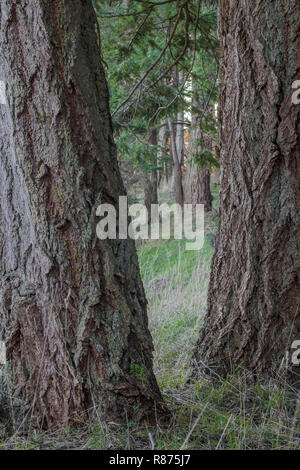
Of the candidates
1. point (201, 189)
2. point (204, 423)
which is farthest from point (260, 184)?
point (201, 189)

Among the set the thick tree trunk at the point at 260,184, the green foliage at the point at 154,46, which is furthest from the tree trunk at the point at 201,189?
the thick tree trunk at the point at 260,184

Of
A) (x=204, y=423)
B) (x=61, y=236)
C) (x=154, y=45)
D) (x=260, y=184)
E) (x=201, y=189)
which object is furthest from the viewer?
(x=201, y=189)

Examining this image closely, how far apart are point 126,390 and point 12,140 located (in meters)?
1.32

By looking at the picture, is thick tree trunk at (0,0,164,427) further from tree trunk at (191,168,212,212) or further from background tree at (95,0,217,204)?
tree trunk at (191,168,212,212)

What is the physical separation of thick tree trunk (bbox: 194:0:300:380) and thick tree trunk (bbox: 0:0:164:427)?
806 millimetres

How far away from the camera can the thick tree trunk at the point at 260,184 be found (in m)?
2.41

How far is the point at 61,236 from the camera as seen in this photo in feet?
6.54

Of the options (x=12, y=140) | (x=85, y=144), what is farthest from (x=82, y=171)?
(x=12, y=140)

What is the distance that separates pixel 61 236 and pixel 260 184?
123cm

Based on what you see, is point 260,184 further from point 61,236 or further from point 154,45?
point 154,45

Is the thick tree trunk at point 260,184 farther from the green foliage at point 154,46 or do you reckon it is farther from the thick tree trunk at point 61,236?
the green foliage at point 154,46

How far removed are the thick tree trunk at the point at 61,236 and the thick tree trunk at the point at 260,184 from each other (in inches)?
31.7

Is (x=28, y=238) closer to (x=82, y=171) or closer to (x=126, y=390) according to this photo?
(x=82, y=171)

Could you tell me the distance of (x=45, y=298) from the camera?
2029 mm
